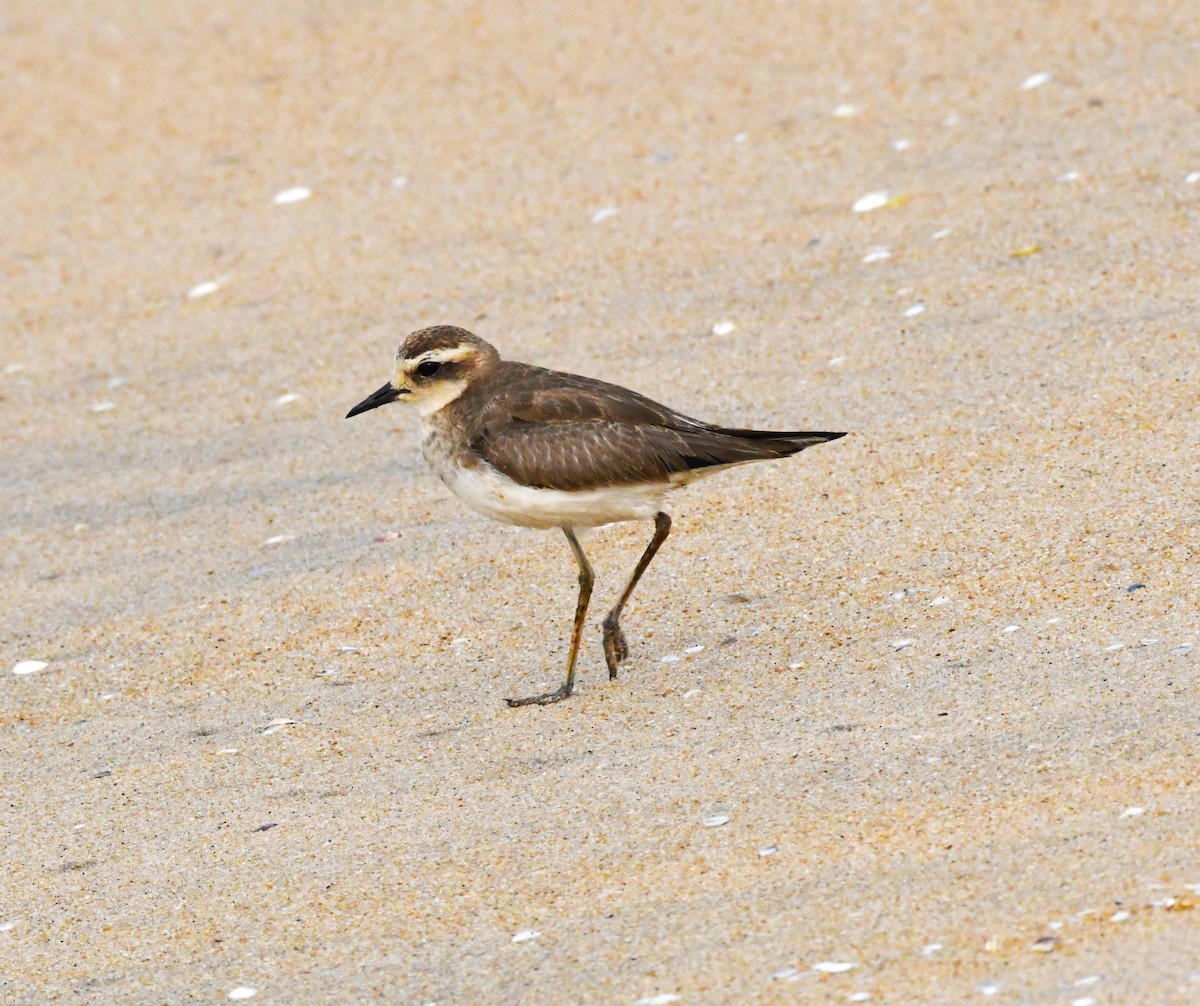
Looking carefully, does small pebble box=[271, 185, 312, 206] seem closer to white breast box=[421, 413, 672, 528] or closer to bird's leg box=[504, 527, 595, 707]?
white breast box=[421, 413, 672, 528]

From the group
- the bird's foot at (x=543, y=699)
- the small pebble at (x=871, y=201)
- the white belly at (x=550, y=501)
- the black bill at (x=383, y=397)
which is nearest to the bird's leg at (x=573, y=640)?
the bird's foot at (x=543, y=699)

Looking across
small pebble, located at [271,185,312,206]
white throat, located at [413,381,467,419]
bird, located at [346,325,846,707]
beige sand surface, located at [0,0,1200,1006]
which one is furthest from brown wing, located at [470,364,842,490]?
small pebble, located at [271,185,312,206]

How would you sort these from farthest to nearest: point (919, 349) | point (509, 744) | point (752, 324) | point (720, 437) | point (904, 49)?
point (904, 49), point (752, 324), point (919, 349), point (720, 437), point (509, 744)

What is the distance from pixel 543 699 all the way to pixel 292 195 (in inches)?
210

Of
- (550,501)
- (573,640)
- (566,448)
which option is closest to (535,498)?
(550,501)

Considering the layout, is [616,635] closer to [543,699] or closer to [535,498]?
[543,699]

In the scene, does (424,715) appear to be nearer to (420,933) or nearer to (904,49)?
(420,933)

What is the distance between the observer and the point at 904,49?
10414 mm

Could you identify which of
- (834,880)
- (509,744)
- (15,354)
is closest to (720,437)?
(509,744)

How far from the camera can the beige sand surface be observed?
4.43 m

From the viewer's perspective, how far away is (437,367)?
6195mm

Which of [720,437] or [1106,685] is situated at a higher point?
[720,437]

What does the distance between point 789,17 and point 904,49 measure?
2.79ft

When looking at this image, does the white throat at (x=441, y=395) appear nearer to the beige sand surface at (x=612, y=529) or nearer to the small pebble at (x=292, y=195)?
the beige sand surface at (x=612, y=529)
